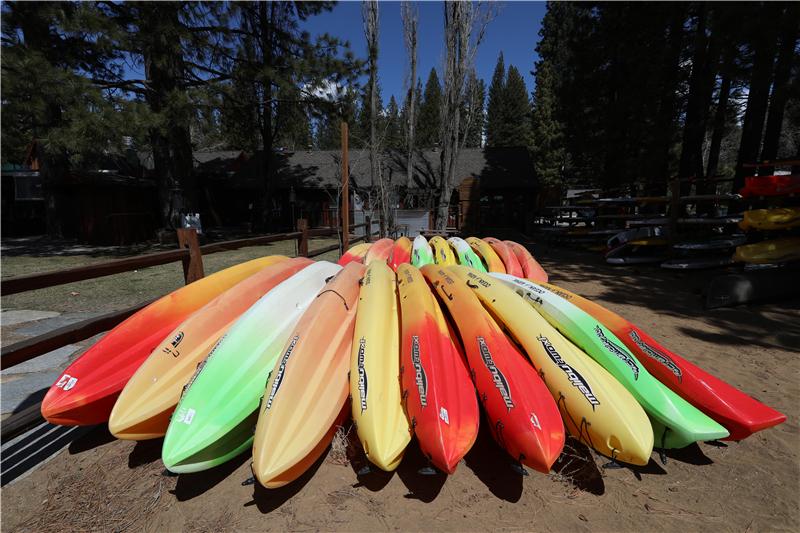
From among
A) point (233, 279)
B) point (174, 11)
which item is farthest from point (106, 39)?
point (233, 279)

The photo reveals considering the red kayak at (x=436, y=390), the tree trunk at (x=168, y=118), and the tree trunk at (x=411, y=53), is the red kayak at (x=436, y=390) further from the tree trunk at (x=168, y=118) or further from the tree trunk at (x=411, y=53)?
the tree trunk at (x=411, y=53)

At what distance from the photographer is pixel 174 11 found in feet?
27.9

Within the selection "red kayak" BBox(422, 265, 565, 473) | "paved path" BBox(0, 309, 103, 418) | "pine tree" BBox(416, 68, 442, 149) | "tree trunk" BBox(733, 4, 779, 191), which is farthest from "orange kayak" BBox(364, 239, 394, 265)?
"pine tree" BBox(416, 68, 442, 149)

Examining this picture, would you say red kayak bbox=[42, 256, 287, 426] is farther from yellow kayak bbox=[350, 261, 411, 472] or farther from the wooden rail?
yellow kayak bbox=[350, 261, 411, 472]

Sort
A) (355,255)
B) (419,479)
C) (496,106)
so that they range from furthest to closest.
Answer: (496,106), (355,255), (419,479)

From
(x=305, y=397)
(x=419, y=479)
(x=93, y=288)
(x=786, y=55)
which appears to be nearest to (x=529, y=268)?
(x=419, y=479)

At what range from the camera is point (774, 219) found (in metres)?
6.06

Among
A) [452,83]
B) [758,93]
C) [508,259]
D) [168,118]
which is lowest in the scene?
[508,259]

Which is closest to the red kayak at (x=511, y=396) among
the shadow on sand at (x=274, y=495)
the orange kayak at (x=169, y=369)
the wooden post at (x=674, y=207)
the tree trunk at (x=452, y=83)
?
the shadow on sand at (x=274, y=495)

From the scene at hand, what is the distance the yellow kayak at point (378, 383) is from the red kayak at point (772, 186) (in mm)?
7592

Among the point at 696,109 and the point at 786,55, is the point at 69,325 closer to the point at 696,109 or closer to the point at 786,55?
the point at 786,55

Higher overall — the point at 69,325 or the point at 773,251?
the point at 773,251

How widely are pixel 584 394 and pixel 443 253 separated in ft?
11.5

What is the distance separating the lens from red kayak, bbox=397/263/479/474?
195 cm
